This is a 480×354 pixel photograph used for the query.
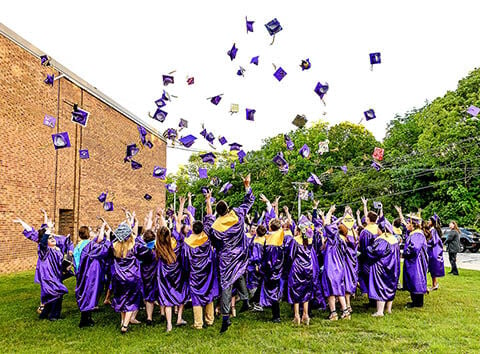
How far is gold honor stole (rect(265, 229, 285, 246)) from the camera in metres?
8.05

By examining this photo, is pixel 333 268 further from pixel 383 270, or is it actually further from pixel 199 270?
pixel 199 270

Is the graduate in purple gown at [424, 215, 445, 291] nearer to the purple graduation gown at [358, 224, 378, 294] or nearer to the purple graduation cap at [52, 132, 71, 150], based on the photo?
the purple graduation gown at [358, 224, 378, 294]

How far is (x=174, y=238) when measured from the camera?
25.6 ft

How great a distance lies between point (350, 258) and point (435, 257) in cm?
430

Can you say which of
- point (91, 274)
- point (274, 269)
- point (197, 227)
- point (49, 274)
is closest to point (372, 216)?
point (274, 269)

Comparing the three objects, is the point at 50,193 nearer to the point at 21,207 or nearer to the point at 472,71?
the point at 21,207

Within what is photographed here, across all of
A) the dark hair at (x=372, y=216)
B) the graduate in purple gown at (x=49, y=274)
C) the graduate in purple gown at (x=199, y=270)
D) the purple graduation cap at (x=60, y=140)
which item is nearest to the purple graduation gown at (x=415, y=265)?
the dark hair at (x=372, y=216)

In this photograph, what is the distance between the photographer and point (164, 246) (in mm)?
7328

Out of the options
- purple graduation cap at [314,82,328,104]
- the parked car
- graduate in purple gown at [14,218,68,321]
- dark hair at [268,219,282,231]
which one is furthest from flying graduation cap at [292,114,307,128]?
the parked car

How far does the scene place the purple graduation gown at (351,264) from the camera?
27.0 feet

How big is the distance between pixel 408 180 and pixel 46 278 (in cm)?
2860

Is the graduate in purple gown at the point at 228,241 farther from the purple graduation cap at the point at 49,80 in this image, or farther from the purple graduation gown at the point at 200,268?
the purple graduation cap at the point at 49,80

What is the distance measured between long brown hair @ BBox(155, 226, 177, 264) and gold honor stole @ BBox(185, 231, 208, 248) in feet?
1.11

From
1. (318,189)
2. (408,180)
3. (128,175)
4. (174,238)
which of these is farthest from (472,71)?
(174,238)
